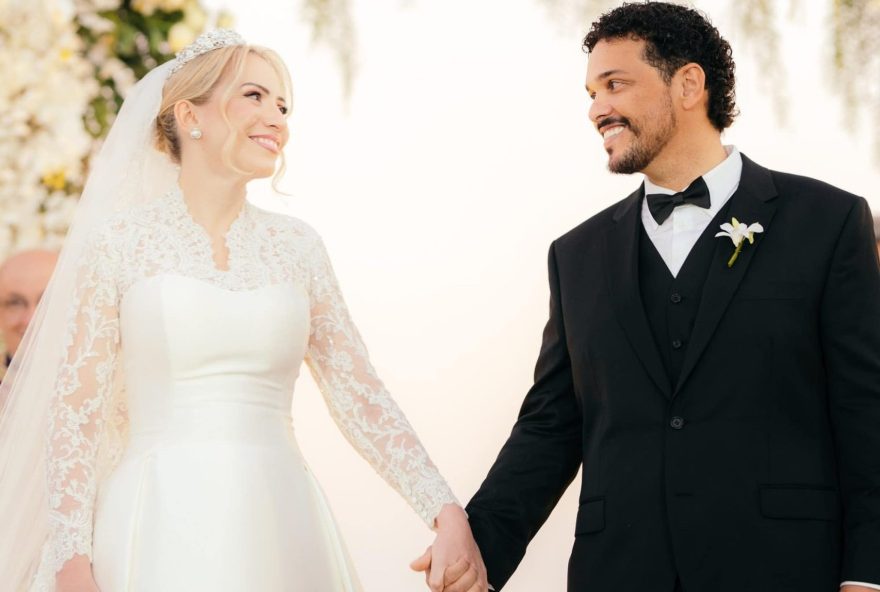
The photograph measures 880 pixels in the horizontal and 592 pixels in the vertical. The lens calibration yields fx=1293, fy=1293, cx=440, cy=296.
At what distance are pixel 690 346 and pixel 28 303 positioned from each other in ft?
7.48

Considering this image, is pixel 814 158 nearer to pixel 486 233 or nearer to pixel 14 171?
pixel 486 233

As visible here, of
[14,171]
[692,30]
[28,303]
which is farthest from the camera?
[14,171]

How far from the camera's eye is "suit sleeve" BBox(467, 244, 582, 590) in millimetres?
2953

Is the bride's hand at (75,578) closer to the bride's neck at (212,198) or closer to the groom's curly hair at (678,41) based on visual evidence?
the bride's neck at (212,198)

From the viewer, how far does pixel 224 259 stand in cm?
293

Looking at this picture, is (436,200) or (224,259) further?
(436,200)

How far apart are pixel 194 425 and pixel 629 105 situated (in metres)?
1.20

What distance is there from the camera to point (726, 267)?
8.82ft

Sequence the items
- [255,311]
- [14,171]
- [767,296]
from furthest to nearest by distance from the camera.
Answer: [14,171] → [255,311] → [767,296]

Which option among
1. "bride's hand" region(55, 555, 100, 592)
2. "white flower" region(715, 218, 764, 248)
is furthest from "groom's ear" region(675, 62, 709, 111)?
"bride's hand" region(55, 555, 100, 592)

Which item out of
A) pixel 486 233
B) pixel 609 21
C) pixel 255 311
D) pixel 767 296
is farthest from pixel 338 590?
pixel 486 233

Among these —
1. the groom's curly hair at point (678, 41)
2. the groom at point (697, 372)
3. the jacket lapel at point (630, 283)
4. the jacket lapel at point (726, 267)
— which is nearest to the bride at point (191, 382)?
the groom at point (697, 372)

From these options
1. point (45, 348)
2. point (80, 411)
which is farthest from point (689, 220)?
point (45, 348)

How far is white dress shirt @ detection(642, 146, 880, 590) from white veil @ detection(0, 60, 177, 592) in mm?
1158
